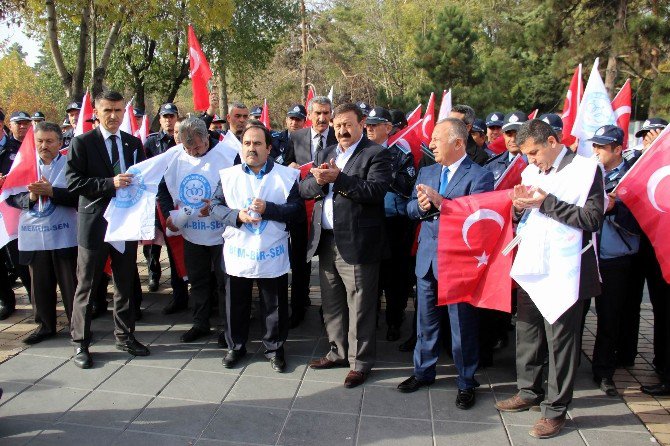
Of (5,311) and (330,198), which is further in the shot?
(5,311)

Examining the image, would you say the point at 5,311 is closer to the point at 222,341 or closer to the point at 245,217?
the point at 222,341

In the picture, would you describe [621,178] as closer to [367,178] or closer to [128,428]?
[367,178]

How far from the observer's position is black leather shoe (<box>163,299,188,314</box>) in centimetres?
617

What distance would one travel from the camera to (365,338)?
4.59 metres

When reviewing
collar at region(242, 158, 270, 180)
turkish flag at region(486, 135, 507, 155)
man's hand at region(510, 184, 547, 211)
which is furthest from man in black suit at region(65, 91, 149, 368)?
turkish flag at region(486, 135, 507, 155)

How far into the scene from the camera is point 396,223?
559cm

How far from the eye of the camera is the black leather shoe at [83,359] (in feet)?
15.4

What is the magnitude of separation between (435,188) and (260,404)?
80.3 inches

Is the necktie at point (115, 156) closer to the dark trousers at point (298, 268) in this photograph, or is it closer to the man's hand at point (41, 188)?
the man's hand at point (41, 188)

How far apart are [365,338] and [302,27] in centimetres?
3034

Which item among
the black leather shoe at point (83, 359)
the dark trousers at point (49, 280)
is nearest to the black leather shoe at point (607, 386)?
the black leather shoe at point (83, 359)

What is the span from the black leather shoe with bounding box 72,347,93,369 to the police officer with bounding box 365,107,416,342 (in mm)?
2685

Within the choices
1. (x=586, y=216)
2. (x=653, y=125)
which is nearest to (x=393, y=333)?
(x=586, y=216)

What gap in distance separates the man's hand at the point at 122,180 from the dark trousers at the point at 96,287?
0.55 m
